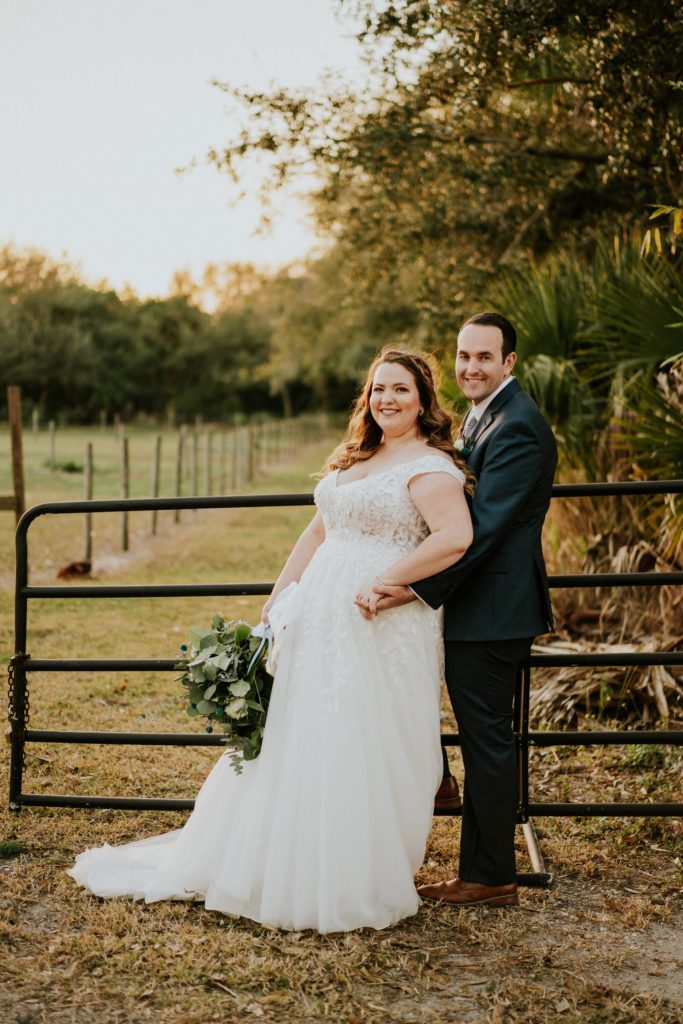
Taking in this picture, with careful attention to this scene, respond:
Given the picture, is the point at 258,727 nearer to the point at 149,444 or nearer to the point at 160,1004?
the point at 160,1004

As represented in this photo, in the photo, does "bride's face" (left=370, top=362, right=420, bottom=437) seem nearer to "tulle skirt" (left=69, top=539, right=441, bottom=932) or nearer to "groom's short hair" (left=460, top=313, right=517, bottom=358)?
"groom's short hair" (left=460, top=313, right=517, bottom=358)

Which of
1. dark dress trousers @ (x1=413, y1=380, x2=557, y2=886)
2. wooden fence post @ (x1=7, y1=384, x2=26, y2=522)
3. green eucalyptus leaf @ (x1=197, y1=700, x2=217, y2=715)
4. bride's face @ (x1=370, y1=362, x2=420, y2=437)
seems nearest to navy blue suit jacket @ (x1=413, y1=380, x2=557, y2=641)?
dark dress trousers @ (x1=413, y1=380, x2=557, y2=886)

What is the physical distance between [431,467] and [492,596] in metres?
0.50

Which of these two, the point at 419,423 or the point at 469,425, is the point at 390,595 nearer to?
the point at 419,423

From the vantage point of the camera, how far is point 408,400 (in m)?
3.64

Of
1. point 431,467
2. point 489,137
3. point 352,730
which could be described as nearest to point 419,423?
point 431,467

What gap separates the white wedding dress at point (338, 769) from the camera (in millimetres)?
3365

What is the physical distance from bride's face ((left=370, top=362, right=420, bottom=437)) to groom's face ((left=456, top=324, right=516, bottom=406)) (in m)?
0.19

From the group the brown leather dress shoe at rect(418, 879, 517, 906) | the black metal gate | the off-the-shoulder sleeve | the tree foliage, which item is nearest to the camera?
the off-the-shoulder sleeve

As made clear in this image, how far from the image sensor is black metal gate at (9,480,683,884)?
3926 mm

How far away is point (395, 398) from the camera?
363cm

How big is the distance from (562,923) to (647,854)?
82 centimetres

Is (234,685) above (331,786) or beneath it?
above

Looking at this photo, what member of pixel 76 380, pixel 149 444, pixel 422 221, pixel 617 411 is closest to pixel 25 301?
pixel 76 380
